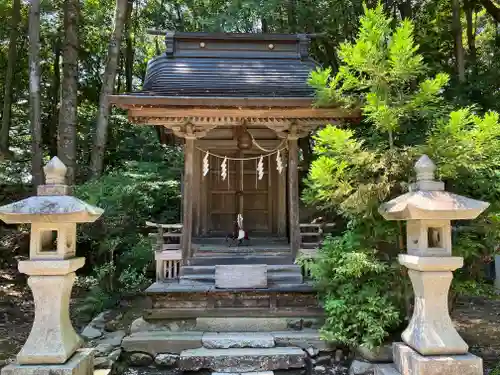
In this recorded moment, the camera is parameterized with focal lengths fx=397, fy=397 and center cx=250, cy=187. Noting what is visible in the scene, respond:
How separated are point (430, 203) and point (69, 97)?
10.1 meters

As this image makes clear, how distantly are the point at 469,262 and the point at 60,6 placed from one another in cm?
1665

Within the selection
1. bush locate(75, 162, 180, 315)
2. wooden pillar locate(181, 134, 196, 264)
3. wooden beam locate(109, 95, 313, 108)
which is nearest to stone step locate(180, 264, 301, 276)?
wooden pillar locate(181, 134, 196, 264)

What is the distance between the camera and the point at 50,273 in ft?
15.0

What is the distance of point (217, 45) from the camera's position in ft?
30.2

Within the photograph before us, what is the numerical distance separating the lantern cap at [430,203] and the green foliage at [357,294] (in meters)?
0.92

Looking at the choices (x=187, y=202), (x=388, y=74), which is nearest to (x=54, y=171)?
(x=187, y=202)

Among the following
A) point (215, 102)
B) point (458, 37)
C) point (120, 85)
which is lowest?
point (215, 102)

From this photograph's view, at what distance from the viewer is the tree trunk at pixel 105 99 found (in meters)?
11.2

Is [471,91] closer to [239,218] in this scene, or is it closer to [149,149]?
[239,218]

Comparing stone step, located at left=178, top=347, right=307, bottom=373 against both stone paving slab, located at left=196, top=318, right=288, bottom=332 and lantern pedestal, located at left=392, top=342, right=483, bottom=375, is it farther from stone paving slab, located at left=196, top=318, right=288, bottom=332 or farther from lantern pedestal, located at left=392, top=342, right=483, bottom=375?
lantern pedestal, located at left=392, top=342, right=483, bottom=375

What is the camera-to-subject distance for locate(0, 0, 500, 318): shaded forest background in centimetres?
898

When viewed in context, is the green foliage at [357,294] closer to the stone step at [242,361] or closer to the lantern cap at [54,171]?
the stone step at [242,361]

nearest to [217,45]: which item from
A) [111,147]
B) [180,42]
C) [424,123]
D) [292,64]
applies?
[180,42]

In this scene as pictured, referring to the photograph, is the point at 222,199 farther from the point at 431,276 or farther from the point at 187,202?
the point at 431,276
